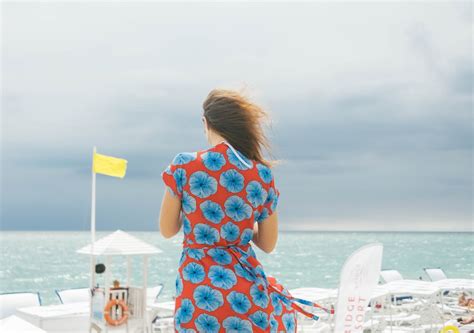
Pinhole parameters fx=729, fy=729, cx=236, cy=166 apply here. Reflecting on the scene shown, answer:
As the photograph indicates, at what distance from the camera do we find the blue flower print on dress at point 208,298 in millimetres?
2150

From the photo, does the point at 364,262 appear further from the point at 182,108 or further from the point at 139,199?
the point at 182,108

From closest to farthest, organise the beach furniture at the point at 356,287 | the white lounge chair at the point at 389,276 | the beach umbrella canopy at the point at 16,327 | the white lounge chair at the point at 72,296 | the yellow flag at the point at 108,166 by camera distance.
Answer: the beach umbrella canopy at the point at 16,327
the beach furniture at the point at 356,287
the yellow flag at the point at 108,166
the white lounge chair at the point at 72,296
the white lounge chair at the point at 389,276

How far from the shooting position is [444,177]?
64438 mm

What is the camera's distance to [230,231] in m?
2.15

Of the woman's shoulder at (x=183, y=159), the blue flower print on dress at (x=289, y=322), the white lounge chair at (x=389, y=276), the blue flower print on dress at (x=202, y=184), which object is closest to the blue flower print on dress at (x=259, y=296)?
the blue flower print on dress at (x=289, y=322)

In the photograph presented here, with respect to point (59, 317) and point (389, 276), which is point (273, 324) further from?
point (389, 276)

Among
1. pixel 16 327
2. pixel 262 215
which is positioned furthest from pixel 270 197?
pixel 16 327

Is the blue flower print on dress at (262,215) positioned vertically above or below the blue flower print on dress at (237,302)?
above

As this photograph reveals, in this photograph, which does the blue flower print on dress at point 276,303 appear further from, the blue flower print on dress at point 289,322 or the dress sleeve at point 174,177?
the dress sleeve at point 174,177

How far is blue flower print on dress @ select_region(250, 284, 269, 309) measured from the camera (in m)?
2.18

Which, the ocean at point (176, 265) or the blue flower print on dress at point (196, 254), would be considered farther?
the ocean at point (176, 265)

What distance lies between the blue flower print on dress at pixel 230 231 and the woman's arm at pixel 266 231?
0.11 metres

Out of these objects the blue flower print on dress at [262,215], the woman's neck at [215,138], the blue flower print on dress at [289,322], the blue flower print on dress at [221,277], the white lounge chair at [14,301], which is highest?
the woman's neck at [215,138]

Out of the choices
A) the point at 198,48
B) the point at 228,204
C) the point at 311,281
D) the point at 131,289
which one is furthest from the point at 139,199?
the point at 228,204
